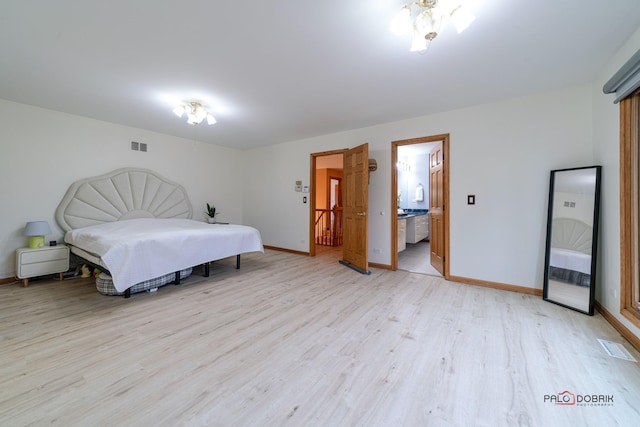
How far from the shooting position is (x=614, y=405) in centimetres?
136

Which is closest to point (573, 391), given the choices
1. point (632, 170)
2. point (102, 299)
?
point (632, 170)

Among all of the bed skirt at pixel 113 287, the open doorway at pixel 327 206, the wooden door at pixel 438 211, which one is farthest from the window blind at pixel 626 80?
the bed skirt at pixel 113 287

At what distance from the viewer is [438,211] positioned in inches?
163

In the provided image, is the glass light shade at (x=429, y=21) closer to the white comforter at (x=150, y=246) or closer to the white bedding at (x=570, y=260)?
the white bedding at (x=570, y=260)

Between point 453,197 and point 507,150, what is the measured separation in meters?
0.87

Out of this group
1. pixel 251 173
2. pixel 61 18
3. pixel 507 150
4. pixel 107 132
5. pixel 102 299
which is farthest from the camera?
pixel 251 173

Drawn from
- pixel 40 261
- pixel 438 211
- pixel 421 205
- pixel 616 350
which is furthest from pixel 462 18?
pixel 421 205

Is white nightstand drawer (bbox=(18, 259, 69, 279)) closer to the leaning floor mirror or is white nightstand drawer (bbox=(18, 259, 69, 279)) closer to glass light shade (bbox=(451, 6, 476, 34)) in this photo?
glass light shade (bbox=(451, 6, 476, 34))

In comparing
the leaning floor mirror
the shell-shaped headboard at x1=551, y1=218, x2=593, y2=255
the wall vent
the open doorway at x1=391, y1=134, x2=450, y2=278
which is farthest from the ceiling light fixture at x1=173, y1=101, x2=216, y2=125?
the shell-shaped headboard at x1=551, y1=218, x2=593, y2=255

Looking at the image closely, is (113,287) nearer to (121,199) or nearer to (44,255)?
(44,255)

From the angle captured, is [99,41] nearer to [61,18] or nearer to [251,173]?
[61,18]

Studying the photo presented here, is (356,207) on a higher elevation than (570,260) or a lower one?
higher

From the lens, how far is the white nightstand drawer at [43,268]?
3191 mm

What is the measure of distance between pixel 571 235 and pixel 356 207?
8.78 feet
